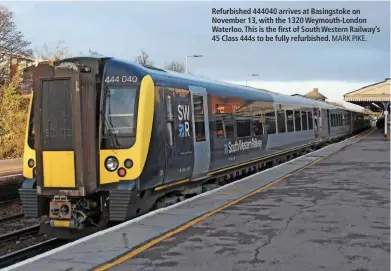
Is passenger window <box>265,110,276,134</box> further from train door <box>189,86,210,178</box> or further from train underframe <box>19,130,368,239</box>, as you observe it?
train underframe <box>19,130,368,239</box>

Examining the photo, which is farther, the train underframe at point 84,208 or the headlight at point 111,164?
the headlight at point 111,164

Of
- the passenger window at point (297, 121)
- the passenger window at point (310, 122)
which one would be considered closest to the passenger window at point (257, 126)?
the passenger window at point (297, 121)

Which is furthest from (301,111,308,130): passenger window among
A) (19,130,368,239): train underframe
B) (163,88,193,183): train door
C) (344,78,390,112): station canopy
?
(344,78,390,112): station canopy

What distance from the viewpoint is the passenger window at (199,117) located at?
10.3 m

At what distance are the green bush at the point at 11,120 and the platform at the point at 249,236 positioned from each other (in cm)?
1877

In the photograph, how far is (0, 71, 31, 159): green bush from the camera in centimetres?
2661

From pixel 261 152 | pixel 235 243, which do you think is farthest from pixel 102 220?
pixel 261 152

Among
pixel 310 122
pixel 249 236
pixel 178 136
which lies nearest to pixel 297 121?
pixel 310 122

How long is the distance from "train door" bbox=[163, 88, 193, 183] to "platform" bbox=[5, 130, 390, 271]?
661 mm

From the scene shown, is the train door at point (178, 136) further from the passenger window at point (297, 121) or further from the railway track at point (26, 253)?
the passenger window at point (297, 121)

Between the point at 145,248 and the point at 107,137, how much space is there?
2313 mm

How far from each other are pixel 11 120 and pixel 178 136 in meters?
20.0

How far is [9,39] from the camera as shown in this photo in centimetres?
3797

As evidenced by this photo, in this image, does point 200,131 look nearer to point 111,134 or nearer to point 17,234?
point 111,134
